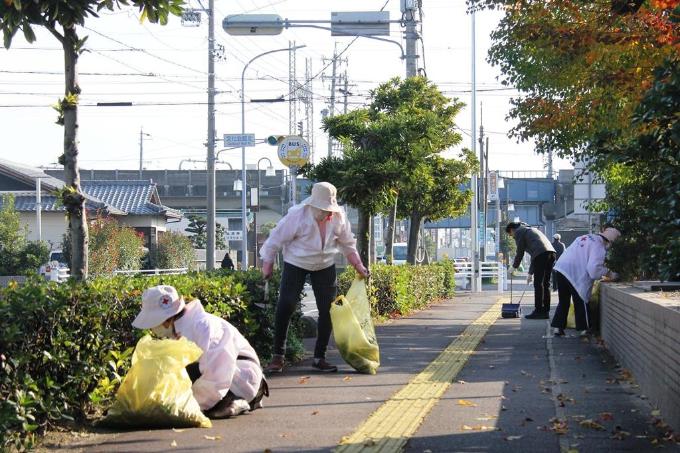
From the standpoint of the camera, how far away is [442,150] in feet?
91.6

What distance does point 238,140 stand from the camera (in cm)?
3612

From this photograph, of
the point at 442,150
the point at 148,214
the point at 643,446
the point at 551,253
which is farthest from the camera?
the point at 148,214

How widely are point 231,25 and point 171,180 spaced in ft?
185

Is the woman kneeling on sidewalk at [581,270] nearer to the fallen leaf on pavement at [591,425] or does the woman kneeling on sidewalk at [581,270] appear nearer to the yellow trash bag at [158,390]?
the fallen leaf on pavement at [591,425]

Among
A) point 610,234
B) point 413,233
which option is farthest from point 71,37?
point 413,233

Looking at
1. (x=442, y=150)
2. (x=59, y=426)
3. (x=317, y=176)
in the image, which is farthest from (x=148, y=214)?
(x=59, y=426)

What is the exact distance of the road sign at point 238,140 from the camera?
118ft

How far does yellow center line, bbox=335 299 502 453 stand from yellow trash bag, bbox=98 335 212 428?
1048mm

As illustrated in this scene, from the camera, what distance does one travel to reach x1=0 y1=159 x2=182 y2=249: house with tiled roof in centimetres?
4550

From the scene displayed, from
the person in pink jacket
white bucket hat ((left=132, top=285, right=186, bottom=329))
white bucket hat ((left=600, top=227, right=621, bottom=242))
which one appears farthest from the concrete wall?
white bucket hat ((left=132, top=285, right=186, bottom=329))

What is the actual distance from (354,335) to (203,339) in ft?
9.04

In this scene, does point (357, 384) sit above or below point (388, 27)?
below

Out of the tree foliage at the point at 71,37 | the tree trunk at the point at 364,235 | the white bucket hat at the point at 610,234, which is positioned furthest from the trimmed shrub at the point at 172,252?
the tree foliage at the point at 71,37

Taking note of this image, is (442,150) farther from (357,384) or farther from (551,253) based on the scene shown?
(357,384)
